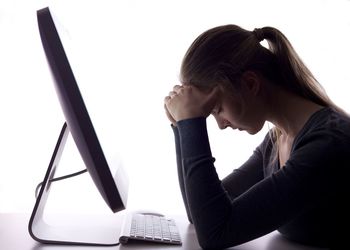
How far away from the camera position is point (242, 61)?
78cm

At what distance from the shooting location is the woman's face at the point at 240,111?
2.62 ft

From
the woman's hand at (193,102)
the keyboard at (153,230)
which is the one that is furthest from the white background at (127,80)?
the woman's hand at (193,102)

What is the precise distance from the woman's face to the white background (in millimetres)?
604

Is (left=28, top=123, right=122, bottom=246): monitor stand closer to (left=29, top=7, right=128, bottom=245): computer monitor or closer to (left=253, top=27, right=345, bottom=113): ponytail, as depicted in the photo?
(left=29, top=7, right=128, bottom=245): computer monitor

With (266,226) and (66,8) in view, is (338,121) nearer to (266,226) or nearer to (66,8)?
(266,226)

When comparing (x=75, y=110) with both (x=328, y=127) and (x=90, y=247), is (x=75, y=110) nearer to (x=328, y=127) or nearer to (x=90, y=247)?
(x=90, y=247)

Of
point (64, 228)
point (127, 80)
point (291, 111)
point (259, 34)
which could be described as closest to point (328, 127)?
point (291, 111)

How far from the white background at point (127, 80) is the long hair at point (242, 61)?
636mm

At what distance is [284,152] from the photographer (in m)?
0.93

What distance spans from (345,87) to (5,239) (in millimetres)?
1352

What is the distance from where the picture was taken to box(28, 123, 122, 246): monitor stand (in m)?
0.70

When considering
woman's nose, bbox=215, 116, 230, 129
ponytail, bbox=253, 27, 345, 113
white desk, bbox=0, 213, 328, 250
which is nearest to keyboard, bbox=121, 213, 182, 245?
white desk, bbox=0, 213, 328, 250

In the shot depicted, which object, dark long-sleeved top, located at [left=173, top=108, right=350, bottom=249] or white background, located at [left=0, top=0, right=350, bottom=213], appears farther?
white background, located at [left=0, top=0, right=350, bottom=213]

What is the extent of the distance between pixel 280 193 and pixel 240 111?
23cm
